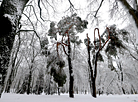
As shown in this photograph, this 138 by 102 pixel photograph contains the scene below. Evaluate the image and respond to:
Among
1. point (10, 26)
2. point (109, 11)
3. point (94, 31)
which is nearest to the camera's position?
point (10, 26)

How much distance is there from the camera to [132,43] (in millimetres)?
12742

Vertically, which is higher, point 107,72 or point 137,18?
point 137,18

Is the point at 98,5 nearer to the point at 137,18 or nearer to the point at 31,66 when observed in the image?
the point at 137,18

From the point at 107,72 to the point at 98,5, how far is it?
14415 millimetres

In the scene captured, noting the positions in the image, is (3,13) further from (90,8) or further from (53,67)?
(53,67)

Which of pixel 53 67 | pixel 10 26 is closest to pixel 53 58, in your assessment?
Result: pixel 53 67

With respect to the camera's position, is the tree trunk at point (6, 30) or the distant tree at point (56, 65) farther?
the distant tree at point (56, 65)

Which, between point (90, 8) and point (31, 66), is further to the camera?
point (31, 66)

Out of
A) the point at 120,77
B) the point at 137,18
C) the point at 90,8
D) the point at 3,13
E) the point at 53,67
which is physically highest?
the point at 90,8

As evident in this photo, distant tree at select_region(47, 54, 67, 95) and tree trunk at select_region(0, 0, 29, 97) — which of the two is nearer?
tree trunk at select_region(0, 0, 29, 97)

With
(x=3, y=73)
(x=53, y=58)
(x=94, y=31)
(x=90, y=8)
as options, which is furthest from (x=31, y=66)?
(x=3, y=73)

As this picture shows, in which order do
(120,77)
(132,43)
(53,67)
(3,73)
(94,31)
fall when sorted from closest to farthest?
(3,73), (53,67), (94,31), (132,43), (120,77)

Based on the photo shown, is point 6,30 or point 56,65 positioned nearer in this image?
point 6,30

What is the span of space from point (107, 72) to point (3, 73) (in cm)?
1780
